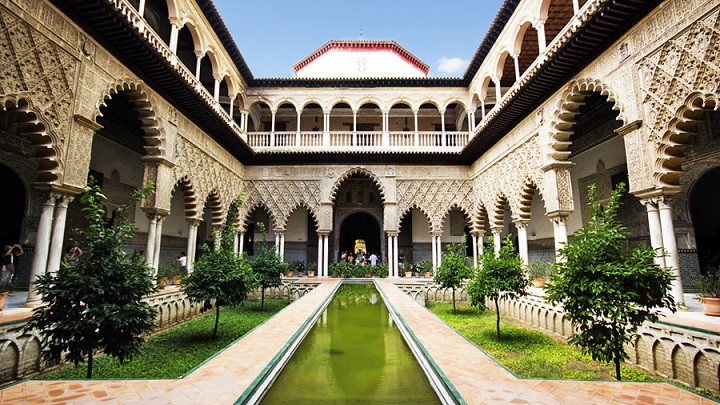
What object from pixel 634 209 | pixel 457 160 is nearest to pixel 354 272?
pixel 457 160

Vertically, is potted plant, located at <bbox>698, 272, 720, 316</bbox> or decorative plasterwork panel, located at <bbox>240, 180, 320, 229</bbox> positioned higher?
decorative plasterwork panel, located at <bbox>240, 180, 320, 229</bbox>

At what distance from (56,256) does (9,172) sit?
4241mm

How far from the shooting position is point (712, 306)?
4.88 meters

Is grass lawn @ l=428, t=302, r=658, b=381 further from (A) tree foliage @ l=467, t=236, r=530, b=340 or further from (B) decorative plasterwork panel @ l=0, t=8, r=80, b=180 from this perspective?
(B) decorative plasterwork panel @ l=0, t=8, r=80, b=180

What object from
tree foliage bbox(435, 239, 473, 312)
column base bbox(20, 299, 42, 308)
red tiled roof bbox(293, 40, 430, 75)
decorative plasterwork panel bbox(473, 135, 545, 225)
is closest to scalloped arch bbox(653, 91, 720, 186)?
decorative plasterwork panel bbox(473, 135, 545, 225)

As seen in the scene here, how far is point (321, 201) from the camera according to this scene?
14062mm

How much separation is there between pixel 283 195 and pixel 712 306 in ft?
40.6

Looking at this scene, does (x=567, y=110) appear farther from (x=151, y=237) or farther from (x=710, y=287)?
(x=151, y=237)

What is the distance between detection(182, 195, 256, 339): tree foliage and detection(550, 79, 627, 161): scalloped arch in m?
6.94

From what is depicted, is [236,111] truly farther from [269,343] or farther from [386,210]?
[269,343]

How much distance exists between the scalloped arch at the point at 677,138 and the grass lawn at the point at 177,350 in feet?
23.3

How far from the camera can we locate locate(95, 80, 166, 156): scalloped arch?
7.26 m

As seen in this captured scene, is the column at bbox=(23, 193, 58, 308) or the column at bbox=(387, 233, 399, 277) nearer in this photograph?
the column at bbox=(23, 193, 58, 308)

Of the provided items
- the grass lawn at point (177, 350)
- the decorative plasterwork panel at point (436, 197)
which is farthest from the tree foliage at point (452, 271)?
the decorative plasterwork panel at point (436, 197)
